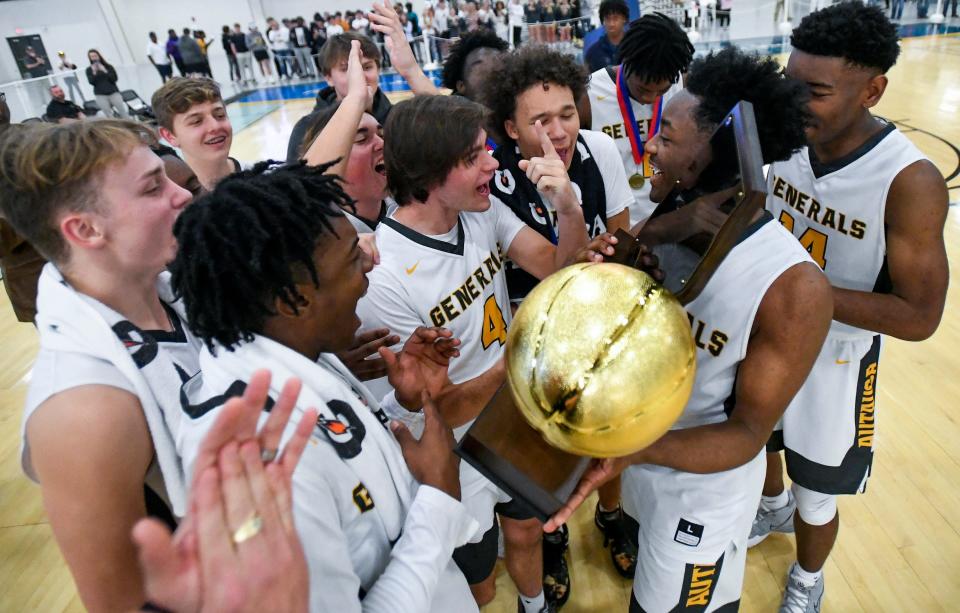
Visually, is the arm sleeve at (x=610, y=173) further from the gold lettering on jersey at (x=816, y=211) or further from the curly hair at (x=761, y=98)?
the curly hair at (x=761, y=98)

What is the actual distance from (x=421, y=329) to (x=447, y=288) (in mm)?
401

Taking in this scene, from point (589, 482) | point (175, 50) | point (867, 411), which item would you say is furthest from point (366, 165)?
point (175, 50)

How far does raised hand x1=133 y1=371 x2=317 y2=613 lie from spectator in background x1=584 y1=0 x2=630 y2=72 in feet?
14.5

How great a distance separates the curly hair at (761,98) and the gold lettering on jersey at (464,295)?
2.81 ft

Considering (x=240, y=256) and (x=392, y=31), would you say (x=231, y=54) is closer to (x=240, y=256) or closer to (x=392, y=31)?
(x=392, y=31)

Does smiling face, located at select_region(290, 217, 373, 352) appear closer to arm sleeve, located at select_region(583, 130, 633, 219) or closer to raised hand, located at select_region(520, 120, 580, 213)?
raised hand, located at select_region(520, 120, 580, 213)

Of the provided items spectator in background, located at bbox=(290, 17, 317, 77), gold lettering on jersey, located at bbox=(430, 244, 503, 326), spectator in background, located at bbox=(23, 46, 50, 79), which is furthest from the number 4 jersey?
spectator in background, located at bbox=(23, 46, 50, 79)

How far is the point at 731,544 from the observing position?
5.27 feet

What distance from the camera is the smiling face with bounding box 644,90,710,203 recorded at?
145 cm

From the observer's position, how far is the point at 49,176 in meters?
1.27

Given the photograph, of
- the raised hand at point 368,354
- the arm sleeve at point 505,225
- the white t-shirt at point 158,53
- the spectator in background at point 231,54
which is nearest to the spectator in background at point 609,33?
the arm sleeve at point 505,225

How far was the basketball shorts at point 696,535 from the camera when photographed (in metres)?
1.56

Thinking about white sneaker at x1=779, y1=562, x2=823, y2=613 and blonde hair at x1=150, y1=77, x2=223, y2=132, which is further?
blonde hair at x1=150, y1=77, x2=223, y2=132

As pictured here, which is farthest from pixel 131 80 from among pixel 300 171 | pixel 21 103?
pixel 300 171
